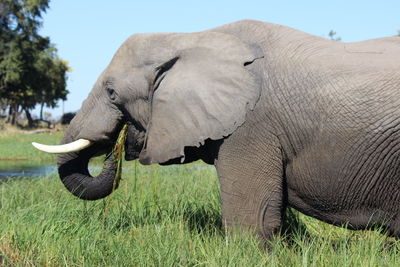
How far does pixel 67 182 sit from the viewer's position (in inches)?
184

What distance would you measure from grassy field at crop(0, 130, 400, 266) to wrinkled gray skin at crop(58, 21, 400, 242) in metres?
0.23

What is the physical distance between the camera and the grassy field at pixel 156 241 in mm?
3555

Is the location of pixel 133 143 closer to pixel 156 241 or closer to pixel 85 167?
pixel 85 167

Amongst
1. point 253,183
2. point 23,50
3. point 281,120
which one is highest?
point 281,120

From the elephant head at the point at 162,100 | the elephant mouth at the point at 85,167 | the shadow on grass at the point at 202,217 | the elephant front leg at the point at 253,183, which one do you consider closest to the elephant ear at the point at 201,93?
the elephant head at the point at 162,100

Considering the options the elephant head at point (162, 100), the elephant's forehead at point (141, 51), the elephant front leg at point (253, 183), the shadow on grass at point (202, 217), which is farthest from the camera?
the shadow on grass at point (202, 217)

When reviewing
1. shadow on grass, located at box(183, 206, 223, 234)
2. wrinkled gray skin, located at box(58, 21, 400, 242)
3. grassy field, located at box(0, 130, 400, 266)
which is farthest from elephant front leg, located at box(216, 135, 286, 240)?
shadow on grass, located at box(183, 206, 223, 234)

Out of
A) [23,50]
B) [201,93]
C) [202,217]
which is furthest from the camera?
[23,50]

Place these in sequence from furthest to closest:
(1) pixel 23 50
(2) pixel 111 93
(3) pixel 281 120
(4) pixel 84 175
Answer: (1) pixel 23 50, (4) pixel 84 175, (2) pixel 111 93, (3) pixel 281 120

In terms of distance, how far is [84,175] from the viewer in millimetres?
4652

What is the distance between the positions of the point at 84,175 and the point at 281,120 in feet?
5.89

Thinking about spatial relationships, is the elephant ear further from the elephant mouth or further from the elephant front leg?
the elephant mouth

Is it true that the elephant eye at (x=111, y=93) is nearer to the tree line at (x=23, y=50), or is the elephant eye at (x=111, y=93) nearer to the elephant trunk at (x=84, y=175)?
the elephant trunk at (x=84, y=175)

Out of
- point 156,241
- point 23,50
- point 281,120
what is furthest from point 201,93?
point 23,50
